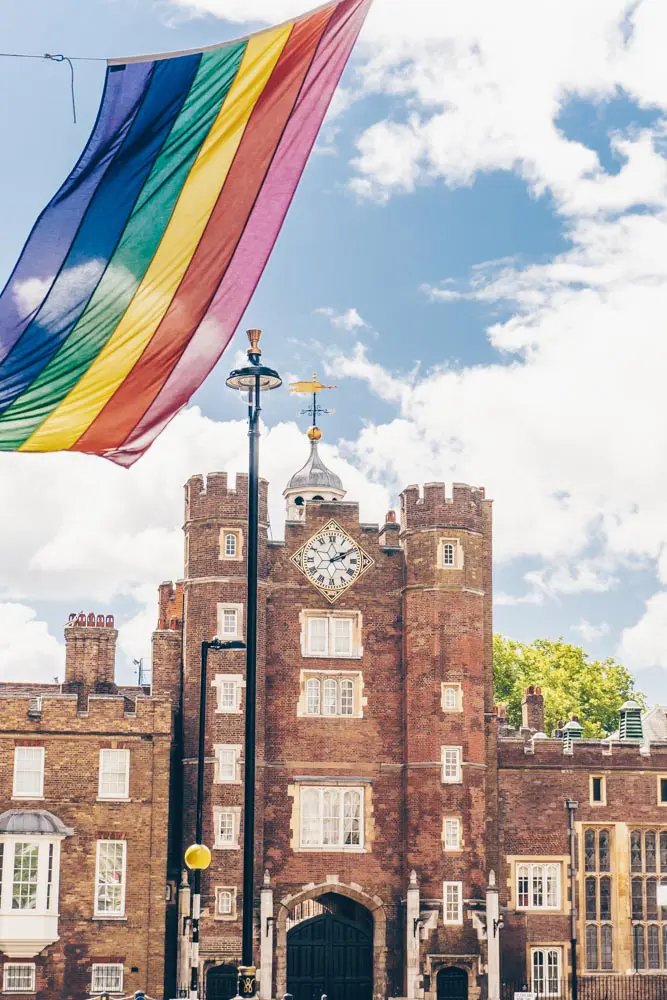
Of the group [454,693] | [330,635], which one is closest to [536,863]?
[454,693]

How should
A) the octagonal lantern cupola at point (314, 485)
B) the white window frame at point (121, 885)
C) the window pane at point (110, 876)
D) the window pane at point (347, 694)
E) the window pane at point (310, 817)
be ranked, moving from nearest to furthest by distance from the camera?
the white window frame at point (121, 885) → the window pane at point (110, 876) → the window pane at point (310, 817) → the window pane at point (347, 694) → the octagonal lantern cupola at point (314, 485)

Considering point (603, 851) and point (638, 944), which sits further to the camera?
point (603, 851)

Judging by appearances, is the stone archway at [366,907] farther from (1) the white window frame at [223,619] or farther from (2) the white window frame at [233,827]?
(1) the white window frame at [223,619]

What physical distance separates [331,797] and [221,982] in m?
7.15

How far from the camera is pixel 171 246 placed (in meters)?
16.9

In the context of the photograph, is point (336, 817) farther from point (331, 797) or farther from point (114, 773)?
point (114, 773)

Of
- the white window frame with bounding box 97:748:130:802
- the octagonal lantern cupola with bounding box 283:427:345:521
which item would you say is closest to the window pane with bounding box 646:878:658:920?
the white window frame with bounding box 97:748:130:802

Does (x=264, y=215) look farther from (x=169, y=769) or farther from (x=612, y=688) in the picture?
(x=612, y=688)

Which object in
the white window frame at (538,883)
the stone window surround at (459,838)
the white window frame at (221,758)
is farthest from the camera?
the white window frame at (538,883)

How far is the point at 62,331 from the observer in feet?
55.1

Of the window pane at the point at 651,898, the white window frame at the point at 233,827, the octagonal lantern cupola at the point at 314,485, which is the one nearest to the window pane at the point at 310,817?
the white window frame at the point at 233,827

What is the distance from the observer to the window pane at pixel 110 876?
50.1 meters

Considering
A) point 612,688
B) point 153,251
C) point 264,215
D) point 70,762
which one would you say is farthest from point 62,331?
point 612,688

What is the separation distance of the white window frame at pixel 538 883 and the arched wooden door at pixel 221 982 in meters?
10.3
